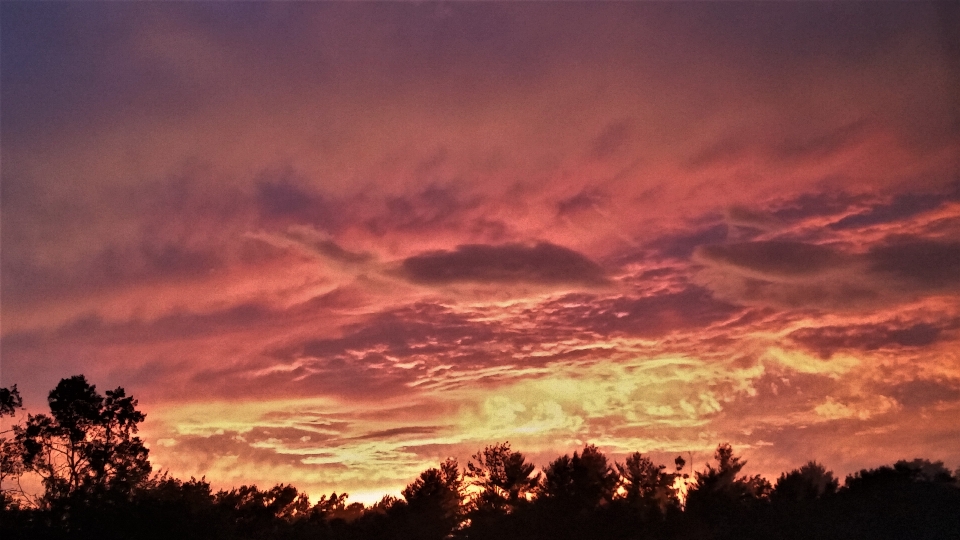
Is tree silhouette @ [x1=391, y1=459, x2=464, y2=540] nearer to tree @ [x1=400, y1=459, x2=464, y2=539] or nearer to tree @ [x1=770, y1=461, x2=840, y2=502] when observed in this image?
tree @ [x1=400, y1=459, x2=464, y2=539]

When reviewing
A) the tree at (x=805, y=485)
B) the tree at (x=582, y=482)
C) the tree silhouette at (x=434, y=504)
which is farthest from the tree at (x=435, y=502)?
the tree at (x=805, y=485)

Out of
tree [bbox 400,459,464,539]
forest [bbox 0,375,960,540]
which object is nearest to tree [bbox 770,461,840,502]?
forest [bbox 0,375,960,540]

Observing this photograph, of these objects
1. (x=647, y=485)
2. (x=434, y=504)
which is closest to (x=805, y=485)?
(x=647, y=485)

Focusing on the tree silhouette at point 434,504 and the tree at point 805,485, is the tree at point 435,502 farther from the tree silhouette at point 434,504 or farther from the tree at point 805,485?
the tree at point 805,485

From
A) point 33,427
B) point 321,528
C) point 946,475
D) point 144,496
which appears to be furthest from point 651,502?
point 33,427

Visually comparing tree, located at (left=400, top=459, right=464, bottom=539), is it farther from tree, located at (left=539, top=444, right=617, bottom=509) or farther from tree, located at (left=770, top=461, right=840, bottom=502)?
tree, located at (left=770, top=461, right=840, bottom=502)

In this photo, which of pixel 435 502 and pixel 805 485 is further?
pixel 435 502

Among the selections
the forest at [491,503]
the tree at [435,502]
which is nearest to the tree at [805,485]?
the forest at [491,503]

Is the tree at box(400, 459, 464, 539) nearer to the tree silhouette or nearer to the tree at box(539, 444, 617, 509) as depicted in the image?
the tree silhouette

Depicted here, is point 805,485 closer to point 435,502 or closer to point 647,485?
point 647,485

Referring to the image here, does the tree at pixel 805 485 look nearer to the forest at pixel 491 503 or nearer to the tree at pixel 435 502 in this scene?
the forest at pixel 491 503

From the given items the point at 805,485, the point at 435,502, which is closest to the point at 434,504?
the point at 435,502

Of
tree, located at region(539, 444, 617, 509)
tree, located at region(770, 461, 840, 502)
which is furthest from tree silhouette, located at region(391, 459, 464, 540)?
tree, located at region(770, 461, 840, 502)

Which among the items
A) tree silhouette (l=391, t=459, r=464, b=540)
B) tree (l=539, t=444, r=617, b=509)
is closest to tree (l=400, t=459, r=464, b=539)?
tree silhouette (l=391, t=459, r=464, b=540)
